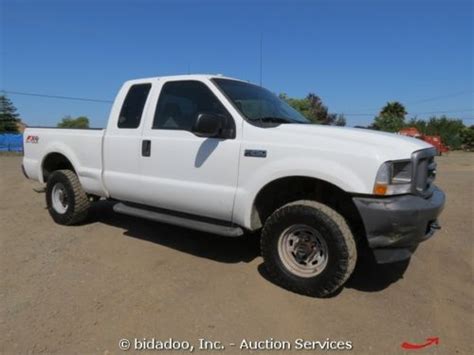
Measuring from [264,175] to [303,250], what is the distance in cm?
80

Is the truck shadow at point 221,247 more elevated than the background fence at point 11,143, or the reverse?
the truck shadow at point 221,247

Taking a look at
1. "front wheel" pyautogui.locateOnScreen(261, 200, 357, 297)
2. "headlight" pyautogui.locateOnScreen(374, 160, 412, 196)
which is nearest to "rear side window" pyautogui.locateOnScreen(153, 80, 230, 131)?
"front wheel" pyautogui.locateOnScreen(261, 200, 357, 297)

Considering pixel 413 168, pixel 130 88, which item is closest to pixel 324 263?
pixel 413 168

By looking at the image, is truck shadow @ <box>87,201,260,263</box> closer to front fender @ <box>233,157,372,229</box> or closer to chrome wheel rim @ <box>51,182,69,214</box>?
chrome wheel rim @ <box>51,182,69,214</box>

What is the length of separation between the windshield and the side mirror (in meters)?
0.36

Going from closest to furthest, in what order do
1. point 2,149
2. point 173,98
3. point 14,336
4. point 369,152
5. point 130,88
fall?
1. point 14,336
2. point 369,152
3. point 173,98
4. point 130,88
5. point 2,149

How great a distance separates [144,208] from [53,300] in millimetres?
1724

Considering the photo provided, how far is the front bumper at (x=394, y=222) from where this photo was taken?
340cm

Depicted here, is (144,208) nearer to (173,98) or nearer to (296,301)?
(173,98)

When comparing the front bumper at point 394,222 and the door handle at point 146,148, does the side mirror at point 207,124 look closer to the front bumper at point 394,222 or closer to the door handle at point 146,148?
the door handle at point 146,148

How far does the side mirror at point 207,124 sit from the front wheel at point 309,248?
3.38ft

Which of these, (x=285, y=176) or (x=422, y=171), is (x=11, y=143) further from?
(x=422, y=171)

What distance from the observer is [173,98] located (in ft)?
16.0

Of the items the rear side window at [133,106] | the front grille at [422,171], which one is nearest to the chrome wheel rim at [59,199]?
the rear side window at [133,106]
